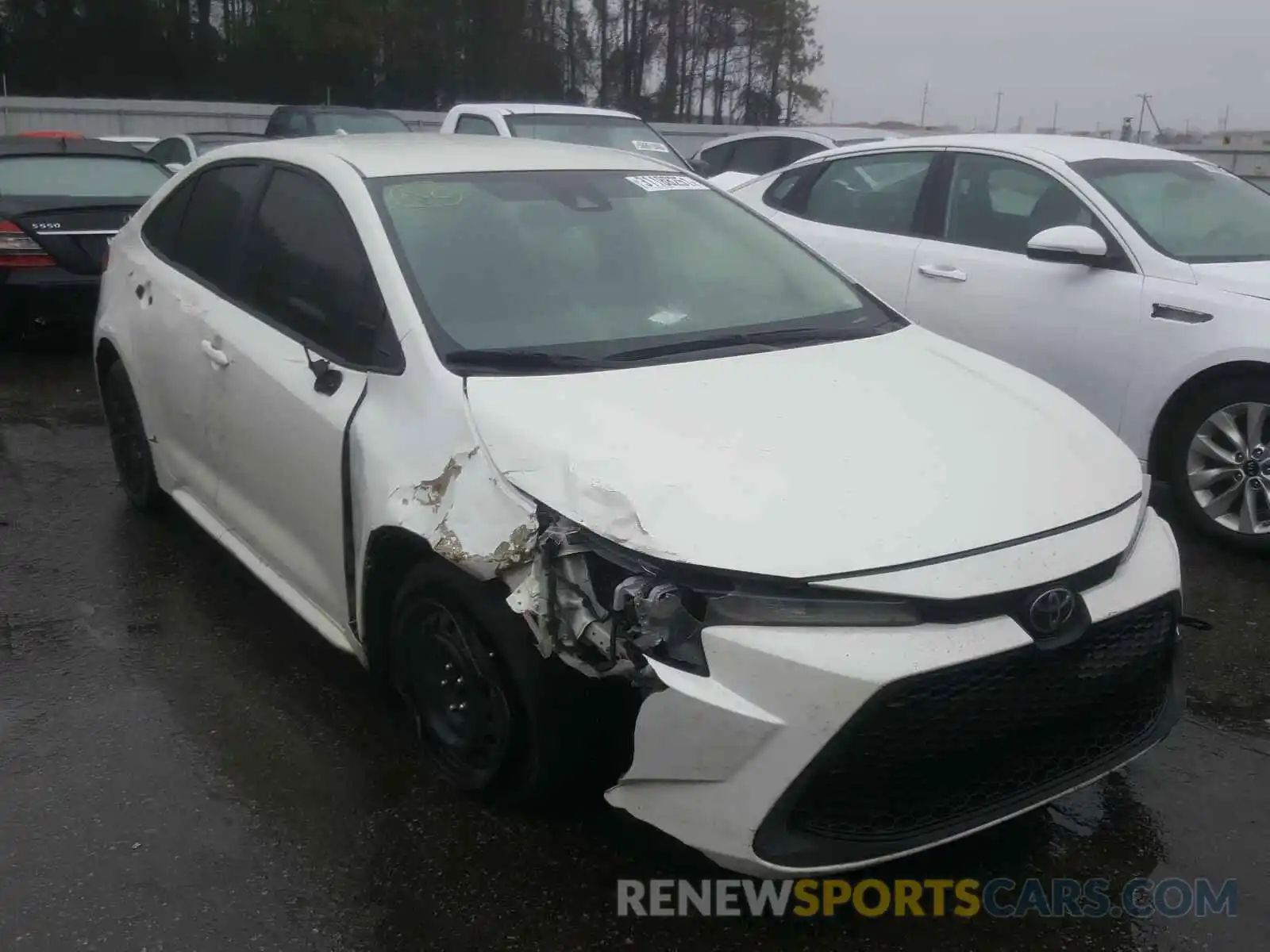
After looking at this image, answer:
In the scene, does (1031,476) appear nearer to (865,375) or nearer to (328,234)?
(865,375)

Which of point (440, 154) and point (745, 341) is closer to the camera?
point (745, 341)

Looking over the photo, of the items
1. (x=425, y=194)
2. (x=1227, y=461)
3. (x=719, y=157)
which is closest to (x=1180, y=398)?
(x=1227, y=461)

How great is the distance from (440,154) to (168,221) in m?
1.38

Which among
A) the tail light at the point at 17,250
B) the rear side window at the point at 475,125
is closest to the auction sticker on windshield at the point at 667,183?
the tail light at the point at 17,250

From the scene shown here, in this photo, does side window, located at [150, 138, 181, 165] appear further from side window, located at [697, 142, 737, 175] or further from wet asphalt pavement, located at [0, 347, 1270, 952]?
wet asphalt pavement, located at [0, 347, 1270, 952]

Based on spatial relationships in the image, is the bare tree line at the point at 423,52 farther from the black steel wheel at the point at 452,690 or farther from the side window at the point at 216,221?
the black steel wheel at the point at 452,690

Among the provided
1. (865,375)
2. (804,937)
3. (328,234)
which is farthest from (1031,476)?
(328,234)

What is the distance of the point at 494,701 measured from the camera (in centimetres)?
287

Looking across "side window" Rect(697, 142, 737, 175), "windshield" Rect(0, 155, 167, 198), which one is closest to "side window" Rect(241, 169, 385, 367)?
"windshield" Rect(0, 155, 167, 198)

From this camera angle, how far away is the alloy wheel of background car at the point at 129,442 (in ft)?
16.1

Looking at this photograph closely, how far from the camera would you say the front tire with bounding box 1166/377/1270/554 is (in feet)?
15.6

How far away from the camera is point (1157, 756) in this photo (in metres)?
3.46

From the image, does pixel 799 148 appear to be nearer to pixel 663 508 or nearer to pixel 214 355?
pixel 214 355

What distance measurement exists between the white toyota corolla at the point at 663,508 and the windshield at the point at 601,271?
12 mm
